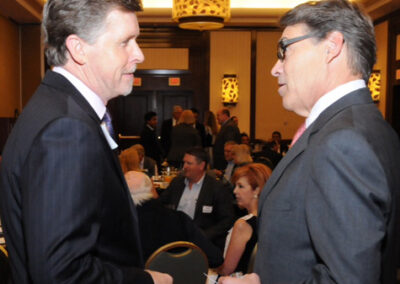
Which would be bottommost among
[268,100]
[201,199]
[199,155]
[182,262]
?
[182,262]

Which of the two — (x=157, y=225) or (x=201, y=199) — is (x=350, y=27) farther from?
(x=201, y=199)

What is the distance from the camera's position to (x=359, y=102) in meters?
1.23

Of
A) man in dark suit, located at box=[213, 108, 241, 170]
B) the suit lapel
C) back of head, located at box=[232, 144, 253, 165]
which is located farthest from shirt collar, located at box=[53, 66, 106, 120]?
man in dark suit, located at box=[213, 108, 241, 170]

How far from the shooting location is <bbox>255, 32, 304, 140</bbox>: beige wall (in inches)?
448

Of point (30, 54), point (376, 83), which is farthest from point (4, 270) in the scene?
point (30, 54)

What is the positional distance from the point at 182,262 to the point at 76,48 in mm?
1851

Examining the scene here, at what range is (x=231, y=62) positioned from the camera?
447 inches

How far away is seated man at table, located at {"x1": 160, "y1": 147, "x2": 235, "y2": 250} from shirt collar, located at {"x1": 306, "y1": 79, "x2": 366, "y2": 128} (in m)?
2.89

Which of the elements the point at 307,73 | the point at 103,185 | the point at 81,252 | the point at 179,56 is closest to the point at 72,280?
the point at 81,252

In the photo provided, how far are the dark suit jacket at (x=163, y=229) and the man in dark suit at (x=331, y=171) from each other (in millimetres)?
1537

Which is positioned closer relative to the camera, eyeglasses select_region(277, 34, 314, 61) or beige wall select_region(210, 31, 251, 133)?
eyeglasses select_region(277, 34, 314, 61)

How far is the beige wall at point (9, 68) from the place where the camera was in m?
8.98

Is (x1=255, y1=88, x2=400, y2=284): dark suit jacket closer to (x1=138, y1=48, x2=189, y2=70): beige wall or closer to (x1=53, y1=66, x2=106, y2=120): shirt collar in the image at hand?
(x1=53, y1=66, x2=106, y2=120): shirt collar

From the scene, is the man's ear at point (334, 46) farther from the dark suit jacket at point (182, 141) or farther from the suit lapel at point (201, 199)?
the dark suit jacket at point (182, 141)
